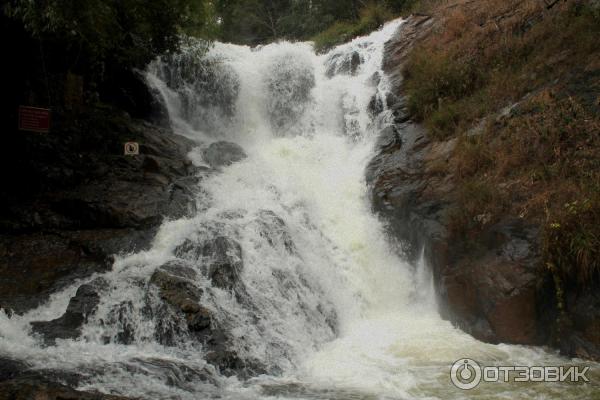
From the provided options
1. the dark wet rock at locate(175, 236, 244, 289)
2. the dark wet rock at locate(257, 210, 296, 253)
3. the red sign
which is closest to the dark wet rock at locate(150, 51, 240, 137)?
the red sign

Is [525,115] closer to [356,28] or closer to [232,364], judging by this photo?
[232,364]

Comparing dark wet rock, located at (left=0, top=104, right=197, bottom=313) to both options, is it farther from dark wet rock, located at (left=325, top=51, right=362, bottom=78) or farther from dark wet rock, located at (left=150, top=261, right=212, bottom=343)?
dark wet rock, located at (left=325, top=51, right=362, bottom=78)

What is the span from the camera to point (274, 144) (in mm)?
14094

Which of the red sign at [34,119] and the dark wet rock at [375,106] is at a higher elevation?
the dark wet rock at [375,106]

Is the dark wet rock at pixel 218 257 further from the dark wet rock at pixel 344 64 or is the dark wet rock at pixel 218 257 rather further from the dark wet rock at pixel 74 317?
the dark wet rock at pixel 344 64

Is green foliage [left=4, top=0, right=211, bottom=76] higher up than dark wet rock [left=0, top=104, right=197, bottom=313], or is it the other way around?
green foliage [left=4, top=0, right=211, bottom=76]

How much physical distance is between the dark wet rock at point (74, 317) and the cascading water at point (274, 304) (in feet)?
0.25

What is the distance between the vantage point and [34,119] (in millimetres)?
9070

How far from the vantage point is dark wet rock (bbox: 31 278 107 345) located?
6387 millimetres

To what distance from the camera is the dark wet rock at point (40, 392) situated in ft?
14.3

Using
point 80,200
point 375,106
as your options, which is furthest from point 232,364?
point 375,106

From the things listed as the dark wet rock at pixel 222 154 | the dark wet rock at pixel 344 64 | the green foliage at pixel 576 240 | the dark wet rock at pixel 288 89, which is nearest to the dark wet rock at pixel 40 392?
the green foliage at pixel 576 240

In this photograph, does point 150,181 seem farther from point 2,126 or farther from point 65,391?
point 65,391

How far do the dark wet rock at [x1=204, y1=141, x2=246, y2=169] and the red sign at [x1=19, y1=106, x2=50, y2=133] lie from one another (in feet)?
12.3
